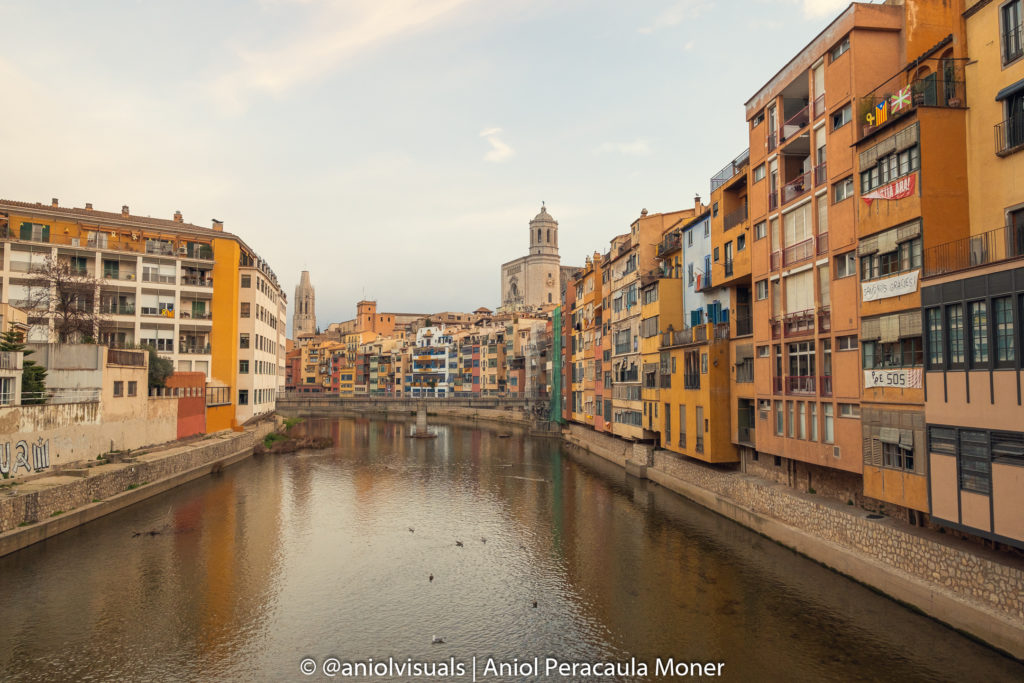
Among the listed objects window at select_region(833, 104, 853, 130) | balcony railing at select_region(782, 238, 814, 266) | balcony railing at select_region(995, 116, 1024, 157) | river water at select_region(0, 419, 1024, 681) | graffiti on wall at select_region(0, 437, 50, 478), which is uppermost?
window at select_region(833, 104, 853, 130)

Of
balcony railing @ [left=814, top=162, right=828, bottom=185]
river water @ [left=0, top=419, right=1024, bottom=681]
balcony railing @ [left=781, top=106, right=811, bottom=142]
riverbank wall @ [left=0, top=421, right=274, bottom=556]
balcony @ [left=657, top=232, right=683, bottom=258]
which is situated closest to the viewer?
river water @ [left=0, top=419, right=1024, bottom=681]

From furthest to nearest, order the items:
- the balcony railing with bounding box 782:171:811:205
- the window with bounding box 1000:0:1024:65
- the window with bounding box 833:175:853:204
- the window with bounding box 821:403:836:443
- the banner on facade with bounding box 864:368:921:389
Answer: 1. the balcony railing with bounding box 782:171:811:205
2. the window with bounding box 821:403:836:443
3. the window with bounding box 833:175:853:204
4. the banner on facade with bounding box 864:368:921:389
5. the window with bounding box 1000:0:1024:65

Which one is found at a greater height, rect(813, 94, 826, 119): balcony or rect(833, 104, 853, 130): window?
rect(813, 94, 826, 119): balcony

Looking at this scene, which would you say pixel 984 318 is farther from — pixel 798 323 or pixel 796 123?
pixel 796 123

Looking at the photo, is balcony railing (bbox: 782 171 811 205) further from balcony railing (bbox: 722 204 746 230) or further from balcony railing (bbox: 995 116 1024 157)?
balcony railing (bbox: 995 116 1024 157)

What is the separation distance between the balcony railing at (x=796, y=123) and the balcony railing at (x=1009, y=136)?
995 cm

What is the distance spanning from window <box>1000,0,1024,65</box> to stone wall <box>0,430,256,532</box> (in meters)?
41.6

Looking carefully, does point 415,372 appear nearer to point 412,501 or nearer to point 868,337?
point 412,501

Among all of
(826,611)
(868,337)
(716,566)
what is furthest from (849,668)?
(868,337)

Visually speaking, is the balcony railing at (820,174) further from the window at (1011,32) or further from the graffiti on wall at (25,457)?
the graffiti on wall at (25,457)

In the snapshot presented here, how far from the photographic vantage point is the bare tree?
181ft

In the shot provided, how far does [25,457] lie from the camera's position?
33406 mm

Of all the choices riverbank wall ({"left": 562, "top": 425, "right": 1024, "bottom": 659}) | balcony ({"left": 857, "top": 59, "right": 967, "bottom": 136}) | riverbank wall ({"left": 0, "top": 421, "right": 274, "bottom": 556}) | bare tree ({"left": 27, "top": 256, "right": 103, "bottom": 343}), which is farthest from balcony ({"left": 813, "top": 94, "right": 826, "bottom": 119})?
bare tree ({"left": 27, "top": 256, "right": 103, "bottom": 343})

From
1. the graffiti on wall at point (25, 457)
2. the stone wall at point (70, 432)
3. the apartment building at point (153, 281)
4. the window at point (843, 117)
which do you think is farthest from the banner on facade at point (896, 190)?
the apartment building at point (153, 281)
